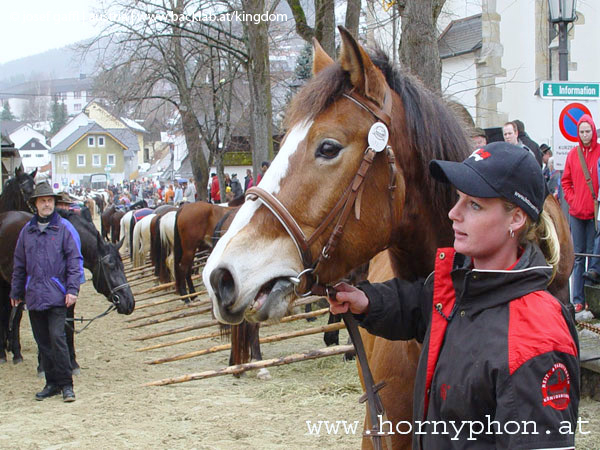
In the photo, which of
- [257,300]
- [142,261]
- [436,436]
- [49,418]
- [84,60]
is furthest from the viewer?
[84,60]

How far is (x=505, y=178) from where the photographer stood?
173cm

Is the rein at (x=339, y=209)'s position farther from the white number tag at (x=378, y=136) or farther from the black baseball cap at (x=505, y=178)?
the black baseball cap at (x=505, y=178)

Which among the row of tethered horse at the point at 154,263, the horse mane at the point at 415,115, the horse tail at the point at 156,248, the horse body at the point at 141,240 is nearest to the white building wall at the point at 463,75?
the row of tethered horse at the point at 154,263

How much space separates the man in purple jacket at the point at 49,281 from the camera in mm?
7090

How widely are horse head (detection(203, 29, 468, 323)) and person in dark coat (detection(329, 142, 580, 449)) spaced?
0.27 m

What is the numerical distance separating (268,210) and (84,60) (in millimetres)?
20906

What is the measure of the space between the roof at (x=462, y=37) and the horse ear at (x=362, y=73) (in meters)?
20.3

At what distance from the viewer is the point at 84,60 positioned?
21.0 meters

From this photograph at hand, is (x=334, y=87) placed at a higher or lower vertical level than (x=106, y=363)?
higher

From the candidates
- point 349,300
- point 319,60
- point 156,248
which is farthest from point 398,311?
point 156,248

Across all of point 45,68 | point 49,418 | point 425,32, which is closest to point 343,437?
point 49,418

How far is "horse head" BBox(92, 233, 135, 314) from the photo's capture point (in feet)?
29.0

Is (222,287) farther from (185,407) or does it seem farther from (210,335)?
(210,335)

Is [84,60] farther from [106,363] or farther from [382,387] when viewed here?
[382,387]
